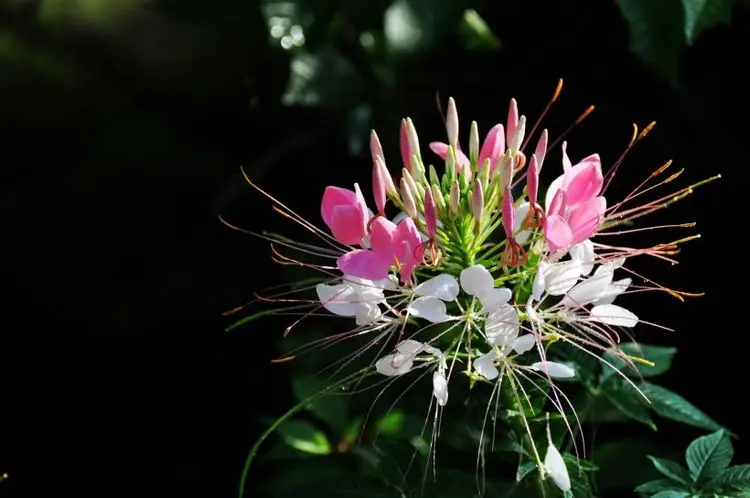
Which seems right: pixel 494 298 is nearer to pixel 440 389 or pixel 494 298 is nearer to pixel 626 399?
pixel 440 389

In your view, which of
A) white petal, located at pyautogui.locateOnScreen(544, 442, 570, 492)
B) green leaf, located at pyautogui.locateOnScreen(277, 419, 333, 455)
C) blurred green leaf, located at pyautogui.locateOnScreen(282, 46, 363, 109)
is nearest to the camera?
white petal, located at pyautogui.locateOnScreen(544, 442, 570, 492)

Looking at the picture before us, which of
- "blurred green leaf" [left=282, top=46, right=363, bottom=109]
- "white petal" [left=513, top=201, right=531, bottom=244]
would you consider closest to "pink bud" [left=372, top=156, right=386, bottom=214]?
"white petal" [left=513, top=201, right=531, bottom=244]

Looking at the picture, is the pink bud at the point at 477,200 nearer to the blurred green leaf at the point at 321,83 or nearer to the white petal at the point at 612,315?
the white petal at the point at 612,315

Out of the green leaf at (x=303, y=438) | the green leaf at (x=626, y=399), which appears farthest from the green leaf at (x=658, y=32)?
the green leaf at (x=303, y=438)

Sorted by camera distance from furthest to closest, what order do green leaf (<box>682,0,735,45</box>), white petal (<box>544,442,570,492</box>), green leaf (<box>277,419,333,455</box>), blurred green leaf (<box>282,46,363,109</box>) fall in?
1. blurred green leaf (<box>282,46,363,109</box>)
2. green leaf (<box>277,419,333,455</box>)
3. green leaf (<box>682,0,735,45</box>)
4. white petal (<box>544,442,570,492</box>)

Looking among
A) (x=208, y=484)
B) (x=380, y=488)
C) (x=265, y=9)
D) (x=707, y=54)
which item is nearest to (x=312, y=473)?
(x=380, y=488)

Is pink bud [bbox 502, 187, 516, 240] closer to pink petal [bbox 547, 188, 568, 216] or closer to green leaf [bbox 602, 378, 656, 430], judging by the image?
pink petal [bbox 547, 188, 568, 216]
